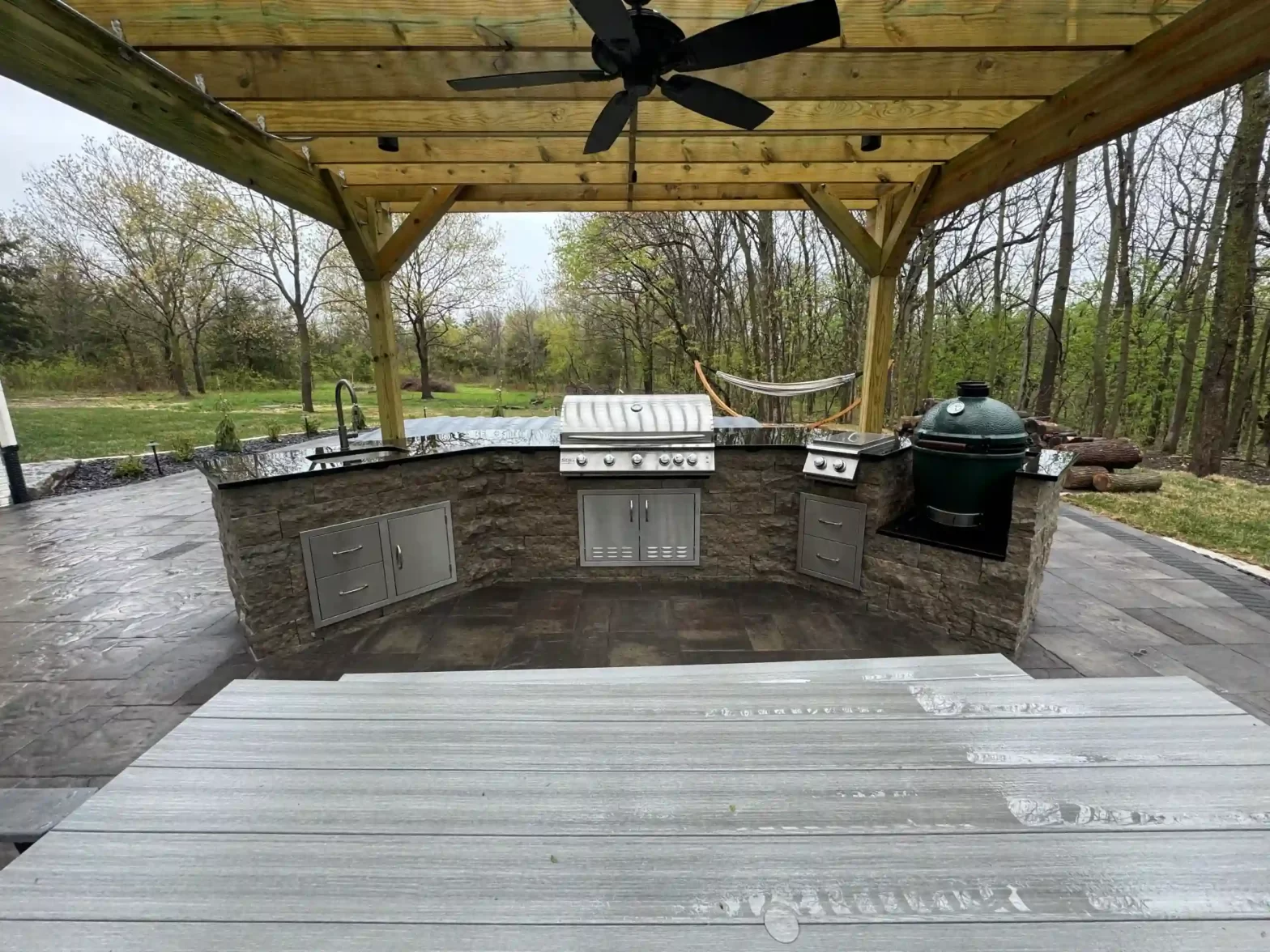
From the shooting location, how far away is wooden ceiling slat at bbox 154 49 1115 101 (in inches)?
91.7

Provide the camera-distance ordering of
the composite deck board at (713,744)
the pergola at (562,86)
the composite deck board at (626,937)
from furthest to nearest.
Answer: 1. the pergola at (562,86)
2. the composite deck board at (713,744)
3. the composite deck board at (626,937)

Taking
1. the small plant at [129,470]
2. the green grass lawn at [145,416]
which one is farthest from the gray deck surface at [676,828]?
the green grass lawn at [145,416]

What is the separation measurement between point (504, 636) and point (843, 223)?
350 centimetres

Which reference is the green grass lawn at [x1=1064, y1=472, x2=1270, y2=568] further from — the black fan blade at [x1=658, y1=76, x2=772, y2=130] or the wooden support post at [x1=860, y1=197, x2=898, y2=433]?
the black fan blade at [x1=658, y1=76, x2=772, y2=130]

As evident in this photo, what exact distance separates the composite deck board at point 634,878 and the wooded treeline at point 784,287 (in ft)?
25.5

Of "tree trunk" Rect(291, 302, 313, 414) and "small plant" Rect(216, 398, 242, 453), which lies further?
"tree trunk" Rect(291, 302, 313, 414)

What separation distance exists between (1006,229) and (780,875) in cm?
1118

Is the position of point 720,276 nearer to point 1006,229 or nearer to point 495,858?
point 1006,229

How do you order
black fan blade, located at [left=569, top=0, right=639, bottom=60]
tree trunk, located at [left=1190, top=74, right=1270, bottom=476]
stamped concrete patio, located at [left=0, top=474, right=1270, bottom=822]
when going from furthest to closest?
1. tree trunk, located at [left=1190, top=74, right=1270, bottom=476]
2. stamped concrete patio, located at [left=0, top=474, right=1270, bottom=822]
3. black fan blade, located at [left=569, top=0, right=639, bottom=60]

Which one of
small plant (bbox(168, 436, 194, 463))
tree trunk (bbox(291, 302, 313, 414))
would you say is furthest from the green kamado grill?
tree trunk (bbox(291, 302, 313, 414))

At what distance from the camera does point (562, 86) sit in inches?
101

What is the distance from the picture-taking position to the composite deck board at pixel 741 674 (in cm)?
132

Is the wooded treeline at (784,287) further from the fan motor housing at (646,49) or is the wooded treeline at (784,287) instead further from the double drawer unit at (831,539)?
the fan motor housing at (646,49)

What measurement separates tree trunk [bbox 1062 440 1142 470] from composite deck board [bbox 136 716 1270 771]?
20.6 ft
